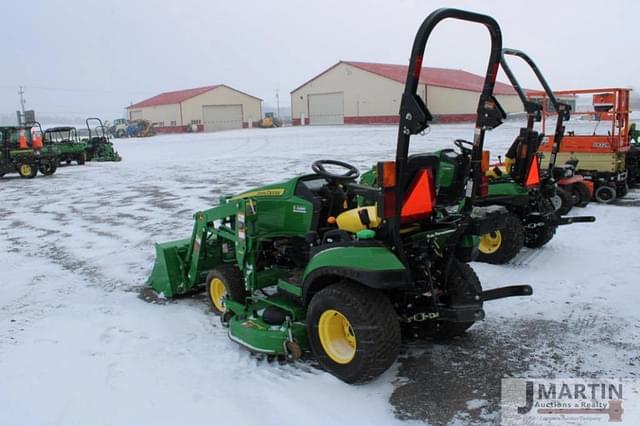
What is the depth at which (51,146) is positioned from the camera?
776 inches

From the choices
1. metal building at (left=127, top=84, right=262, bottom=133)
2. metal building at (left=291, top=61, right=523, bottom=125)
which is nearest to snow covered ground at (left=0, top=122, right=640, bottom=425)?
metal building at (left=291, top=61, right=523, bottom=125)

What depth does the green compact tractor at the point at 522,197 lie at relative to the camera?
6348 millimetres

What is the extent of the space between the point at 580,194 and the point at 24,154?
55.2ft

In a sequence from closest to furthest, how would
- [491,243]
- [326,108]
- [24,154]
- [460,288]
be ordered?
[460,288], [491,243], [24,154], [326,108]

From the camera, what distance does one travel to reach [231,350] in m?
4.21

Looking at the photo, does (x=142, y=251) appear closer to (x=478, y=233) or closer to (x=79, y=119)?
(x=478, y=233)

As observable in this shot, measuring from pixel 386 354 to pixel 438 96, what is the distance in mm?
43057

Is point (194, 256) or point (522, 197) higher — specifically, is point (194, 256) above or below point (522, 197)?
below

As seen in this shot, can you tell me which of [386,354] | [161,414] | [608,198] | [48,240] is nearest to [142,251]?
[48,240]

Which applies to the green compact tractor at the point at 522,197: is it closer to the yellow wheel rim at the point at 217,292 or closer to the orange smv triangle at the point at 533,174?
the orange smv triangle at the point at 533,174

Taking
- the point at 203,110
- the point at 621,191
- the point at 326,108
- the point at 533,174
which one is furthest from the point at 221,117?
the point at 533,174

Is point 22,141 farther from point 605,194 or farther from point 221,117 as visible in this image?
point 221,117

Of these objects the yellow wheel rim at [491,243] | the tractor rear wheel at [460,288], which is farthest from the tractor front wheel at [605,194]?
the tractor rear wheel at [460,288]

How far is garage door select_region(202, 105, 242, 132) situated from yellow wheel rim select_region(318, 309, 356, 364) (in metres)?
54.0
